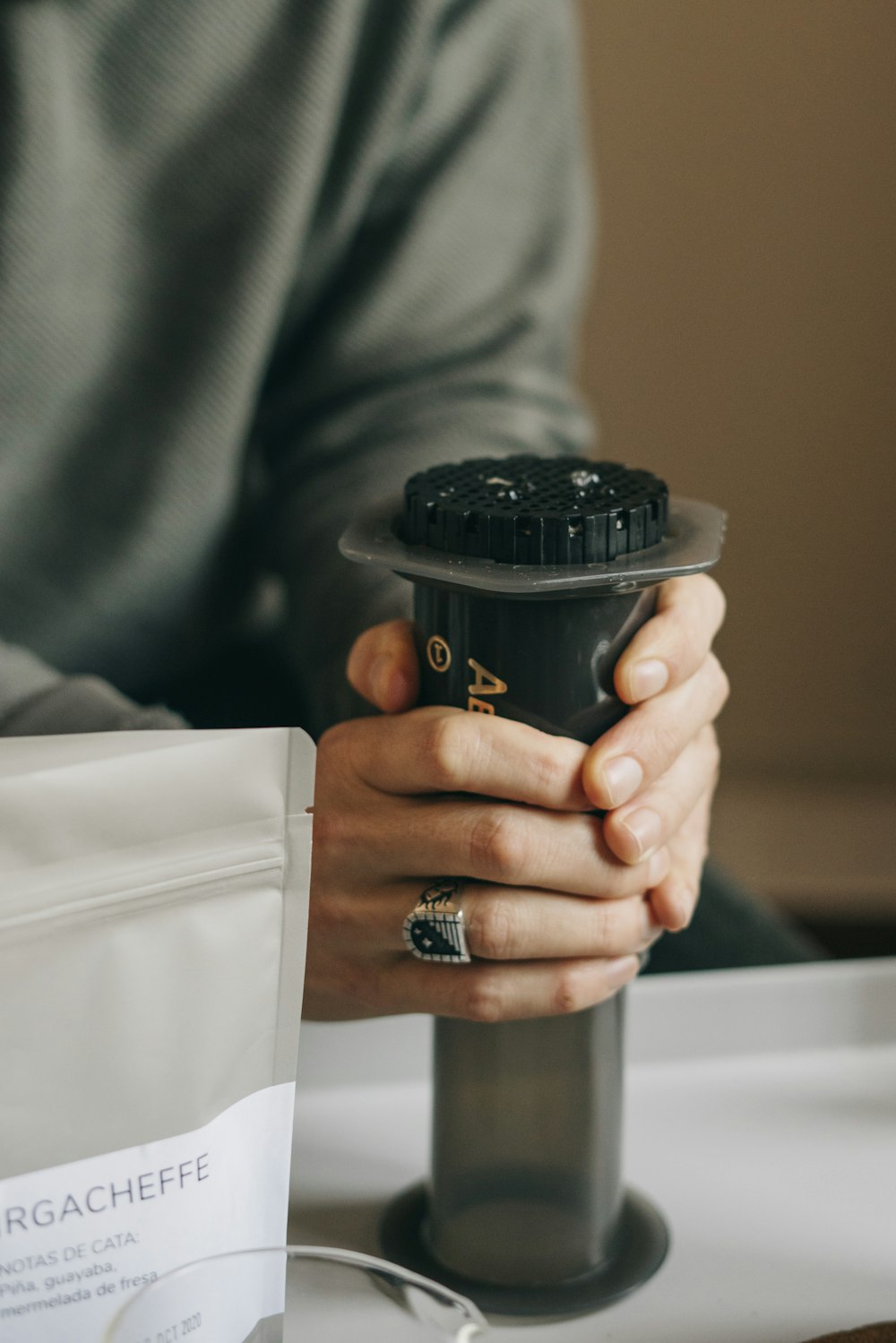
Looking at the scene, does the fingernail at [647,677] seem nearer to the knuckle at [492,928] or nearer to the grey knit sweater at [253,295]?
the knuckle at [492,928]

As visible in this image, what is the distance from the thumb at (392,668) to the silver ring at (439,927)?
2.3 inches

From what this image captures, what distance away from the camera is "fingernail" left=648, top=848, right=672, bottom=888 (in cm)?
40

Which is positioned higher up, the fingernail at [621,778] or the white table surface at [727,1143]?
the fingernail at [621,778]

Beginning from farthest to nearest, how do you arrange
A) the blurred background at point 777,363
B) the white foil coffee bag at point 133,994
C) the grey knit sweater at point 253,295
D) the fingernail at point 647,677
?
the blurred background at point 777,363 → the grey knit sweater at point 253,295 → the fingernail at point 647,677 → the white foil coffee bag at point 133,994

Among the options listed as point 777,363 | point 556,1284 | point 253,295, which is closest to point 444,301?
point 253,295

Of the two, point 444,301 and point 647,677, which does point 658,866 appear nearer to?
point 647,677

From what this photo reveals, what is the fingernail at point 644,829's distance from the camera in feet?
1.24

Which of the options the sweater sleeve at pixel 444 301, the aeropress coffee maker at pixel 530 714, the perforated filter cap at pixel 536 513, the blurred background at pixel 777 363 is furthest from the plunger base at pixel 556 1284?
the blurred background at pixel 777 363

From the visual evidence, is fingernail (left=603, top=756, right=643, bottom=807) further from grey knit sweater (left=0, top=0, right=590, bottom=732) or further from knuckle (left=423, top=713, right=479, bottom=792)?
grey knit sweater (left=0, top=0, right=590, bottom=732)

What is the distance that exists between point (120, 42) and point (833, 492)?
1.18 m

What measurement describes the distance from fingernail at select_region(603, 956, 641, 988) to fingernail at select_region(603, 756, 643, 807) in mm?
56

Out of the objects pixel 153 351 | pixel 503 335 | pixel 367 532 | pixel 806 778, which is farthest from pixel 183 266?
pixel 806 778

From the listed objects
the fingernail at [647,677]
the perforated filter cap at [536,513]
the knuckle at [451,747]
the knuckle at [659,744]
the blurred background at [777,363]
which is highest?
the perforated filter cap at [536,513]

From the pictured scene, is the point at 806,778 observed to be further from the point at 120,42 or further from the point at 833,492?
the point at 120,42
